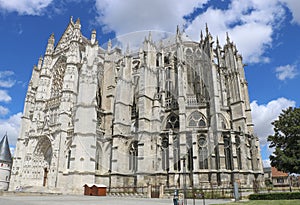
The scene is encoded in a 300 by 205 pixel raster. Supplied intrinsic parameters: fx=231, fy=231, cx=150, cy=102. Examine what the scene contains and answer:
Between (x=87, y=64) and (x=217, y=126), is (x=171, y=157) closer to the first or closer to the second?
(x=217, y=126)

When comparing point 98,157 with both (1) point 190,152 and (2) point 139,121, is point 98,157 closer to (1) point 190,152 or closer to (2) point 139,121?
(2) point 139,121

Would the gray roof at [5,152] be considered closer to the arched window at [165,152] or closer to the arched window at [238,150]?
the arched window at [165,152]

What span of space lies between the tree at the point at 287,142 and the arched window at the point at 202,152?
6611mm

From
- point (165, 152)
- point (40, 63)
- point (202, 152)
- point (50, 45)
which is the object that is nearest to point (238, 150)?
point (202, 152)

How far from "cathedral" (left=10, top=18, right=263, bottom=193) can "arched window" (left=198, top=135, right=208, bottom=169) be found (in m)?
0.11

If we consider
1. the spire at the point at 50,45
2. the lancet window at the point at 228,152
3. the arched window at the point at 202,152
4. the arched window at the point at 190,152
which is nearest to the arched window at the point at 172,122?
the arched window at the point at 190,152

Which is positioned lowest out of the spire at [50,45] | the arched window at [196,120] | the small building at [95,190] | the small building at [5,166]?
the small building at [95,190]

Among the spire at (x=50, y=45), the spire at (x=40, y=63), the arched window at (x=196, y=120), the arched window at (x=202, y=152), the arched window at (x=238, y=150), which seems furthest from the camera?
the spire at (x=40, y=63)

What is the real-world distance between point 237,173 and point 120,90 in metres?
16.9

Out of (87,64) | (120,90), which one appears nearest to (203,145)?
(120,90)

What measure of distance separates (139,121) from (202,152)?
7.92m

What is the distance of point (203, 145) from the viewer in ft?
82.6

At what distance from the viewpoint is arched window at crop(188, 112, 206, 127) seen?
26875 mm

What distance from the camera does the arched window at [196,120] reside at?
26.9m
